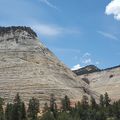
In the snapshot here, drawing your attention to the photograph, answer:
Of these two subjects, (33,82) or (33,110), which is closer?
(33,110)

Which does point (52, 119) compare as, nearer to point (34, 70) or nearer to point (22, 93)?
point (22, 93)

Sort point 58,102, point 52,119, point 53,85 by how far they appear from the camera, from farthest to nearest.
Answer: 1. point 53,85
2. point 58,102
3. point 52,119

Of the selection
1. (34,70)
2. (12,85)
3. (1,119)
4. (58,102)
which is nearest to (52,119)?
(1,119)

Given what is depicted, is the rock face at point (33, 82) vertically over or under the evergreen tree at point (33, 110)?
over

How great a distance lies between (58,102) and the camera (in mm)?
166625

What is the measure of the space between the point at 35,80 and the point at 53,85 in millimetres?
7871

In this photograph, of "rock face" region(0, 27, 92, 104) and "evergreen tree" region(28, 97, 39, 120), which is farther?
"rock face" region(0, 27, 92, 104)

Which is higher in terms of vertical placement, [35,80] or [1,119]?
[35,80]

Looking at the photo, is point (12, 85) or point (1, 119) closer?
point (1, 119)

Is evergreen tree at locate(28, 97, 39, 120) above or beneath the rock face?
beneath

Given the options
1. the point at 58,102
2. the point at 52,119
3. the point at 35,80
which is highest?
the point at 35,80

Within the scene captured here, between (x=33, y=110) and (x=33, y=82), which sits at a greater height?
(x=33, y=82)

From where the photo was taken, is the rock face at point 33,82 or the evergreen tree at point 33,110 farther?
the rock face at point 33,82

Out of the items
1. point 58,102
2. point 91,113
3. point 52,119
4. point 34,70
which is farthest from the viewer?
point 34,70
